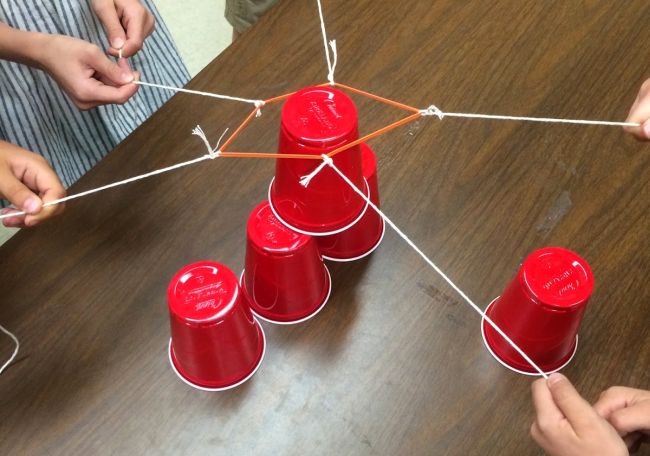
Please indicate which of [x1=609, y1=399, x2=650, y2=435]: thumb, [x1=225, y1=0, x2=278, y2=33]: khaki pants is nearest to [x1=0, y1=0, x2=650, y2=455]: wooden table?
[x1=609, y1=399, x2=650, y2=435]: thumb

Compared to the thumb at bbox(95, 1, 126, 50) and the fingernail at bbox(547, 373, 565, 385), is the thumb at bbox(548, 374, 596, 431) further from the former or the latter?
the thumb at bbox(95, 1, 126, 50)

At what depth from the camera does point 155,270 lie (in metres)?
0.81

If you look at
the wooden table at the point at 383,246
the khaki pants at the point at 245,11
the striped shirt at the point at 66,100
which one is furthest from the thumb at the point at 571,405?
the khaki pants at the point at 245,11

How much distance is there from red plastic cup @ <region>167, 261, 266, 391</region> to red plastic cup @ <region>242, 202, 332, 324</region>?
4 centimetres

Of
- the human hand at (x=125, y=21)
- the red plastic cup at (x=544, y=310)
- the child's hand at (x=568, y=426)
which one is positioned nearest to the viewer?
the child's hand at (x=568, y=426)

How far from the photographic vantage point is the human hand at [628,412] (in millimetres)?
607

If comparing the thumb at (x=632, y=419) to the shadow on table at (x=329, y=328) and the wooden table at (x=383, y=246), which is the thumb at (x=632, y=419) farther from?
the shadow on table at (x=329, y=328)

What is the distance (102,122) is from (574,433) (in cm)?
86

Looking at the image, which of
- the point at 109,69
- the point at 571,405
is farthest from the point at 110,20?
the point at 571,405

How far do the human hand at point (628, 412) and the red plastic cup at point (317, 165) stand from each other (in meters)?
0.32

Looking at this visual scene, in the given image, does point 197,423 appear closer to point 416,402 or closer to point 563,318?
point 416,402

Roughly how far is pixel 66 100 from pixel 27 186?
1.06 ft

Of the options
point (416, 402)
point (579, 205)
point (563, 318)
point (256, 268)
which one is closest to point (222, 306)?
point (256, 268)

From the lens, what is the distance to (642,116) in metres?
0.72
